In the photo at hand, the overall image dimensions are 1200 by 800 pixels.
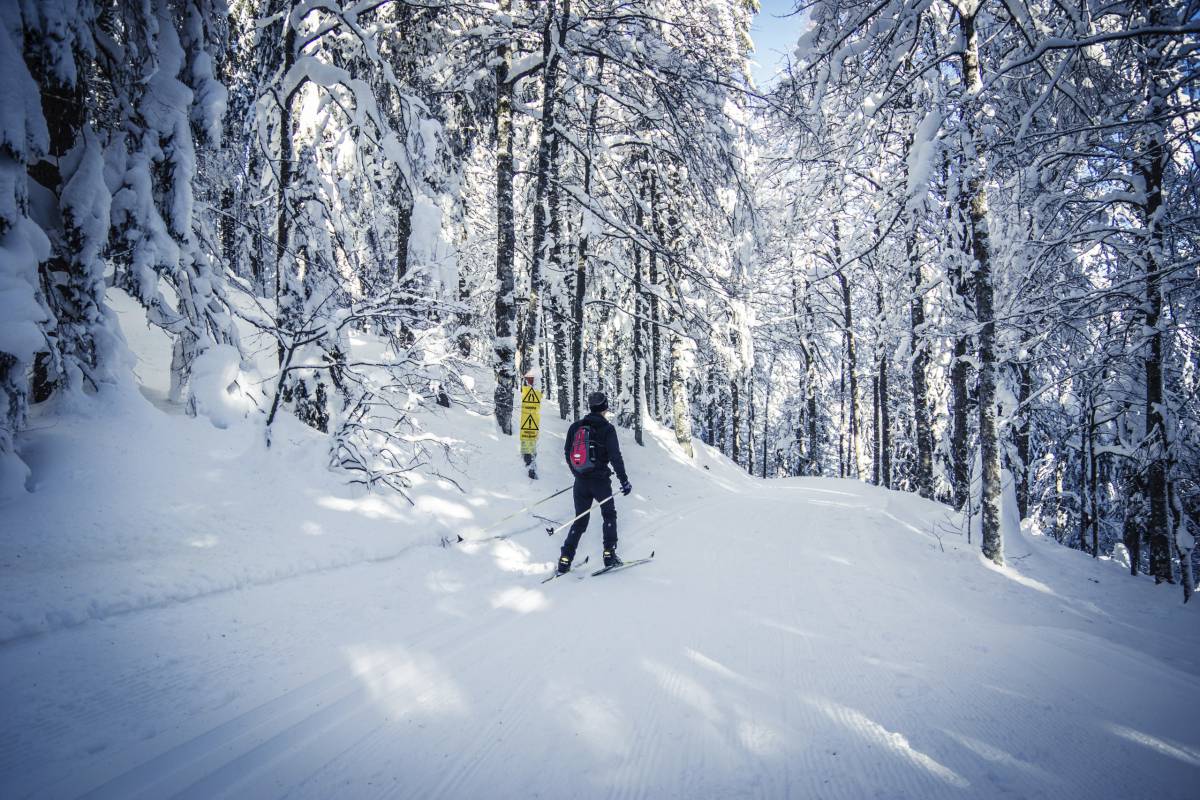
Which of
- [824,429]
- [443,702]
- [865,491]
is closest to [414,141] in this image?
[443,702]

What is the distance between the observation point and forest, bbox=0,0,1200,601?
3.93 metres

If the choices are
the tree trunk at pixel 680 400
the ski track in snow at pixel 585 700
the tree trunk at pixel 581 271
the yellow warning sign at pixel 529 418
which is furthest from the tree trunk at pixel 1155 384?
the tree trunk at pixel 680 400

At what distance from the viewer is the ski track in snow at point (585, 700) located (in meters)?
2.22

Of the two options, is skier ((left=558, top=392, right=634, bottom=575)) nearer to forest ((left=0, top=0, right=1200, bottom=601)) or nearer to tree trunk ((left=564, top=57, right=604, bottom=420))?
forest ((left=0, top=0, right=1200, bottom=601))

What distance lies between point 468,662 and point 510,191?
9098mm

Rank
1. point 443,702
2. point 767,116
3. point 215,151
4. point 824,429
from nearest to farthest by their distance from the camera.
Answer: point 443,702 < point 215,151 < point 767,116 < point 824,429

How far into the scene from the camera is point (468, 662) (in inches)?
129

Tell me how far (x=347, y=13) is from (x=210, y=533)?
6.38m

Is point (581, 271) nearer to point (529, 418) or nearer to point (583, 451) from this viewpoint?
point (529, 418)

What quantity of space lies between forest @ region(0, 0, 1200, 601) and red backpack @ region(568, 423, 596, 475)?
215cm

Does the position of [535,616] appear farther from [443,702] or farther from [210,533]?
[210,533]

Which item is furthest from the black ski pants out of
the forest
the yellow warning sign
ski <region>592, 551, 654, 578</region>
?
the yellow warning sign

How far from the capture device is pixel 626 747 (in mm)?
2465

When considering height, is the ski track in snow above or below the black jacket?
below
